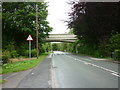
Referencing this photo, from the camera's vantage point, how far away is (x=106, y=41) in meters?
31.9

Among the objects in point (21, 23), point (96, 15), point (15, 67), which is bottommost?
point (15, 67)

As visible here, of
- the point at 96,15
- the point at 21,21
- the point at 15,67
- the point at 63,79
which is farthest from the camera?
the point at 21,21

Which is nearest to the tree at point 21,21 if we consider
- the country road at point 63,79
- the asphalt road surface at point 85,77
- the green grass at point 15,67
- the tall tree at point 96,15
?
the tall tree at point 96,15

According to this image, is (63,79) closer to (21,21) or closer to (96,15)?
(96,15)

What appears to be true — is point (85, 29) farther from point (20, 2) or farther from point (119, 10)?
point (20, 2)

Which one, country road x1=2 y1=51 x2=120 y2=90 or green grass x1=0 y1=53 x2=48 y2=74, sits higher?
green grass x1=0 y1=53 x2=48 y2=74

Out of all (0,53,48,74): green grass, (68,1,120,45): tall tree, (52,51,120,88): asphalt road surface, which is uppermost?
(68,1,120,45): tall tree

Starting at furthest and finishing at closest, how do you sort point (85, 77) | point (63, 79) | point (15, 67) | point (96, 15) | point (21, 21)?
point (21, 21) → point (96, 15) → point (15, 67) → point (85, 77) → point (63, 79)

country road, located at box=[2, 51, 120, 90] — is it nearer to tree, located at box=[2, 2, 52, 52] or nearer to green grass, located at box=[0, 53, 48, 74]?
green grass, located at box=[0, 53, 48, 74]

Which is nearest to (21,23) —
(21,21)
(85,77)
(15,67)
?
(21,21)

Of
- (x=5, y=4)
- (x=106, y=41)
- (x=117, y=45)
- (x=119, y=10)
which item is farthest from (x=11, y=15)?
(x=119, y=10)

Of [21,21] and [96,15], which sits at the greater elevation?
[21,21]

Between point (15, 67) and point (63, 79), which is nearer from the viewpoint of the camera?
point (63, 79)

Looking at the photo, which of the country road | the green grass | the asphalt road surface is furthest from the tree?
the country road
